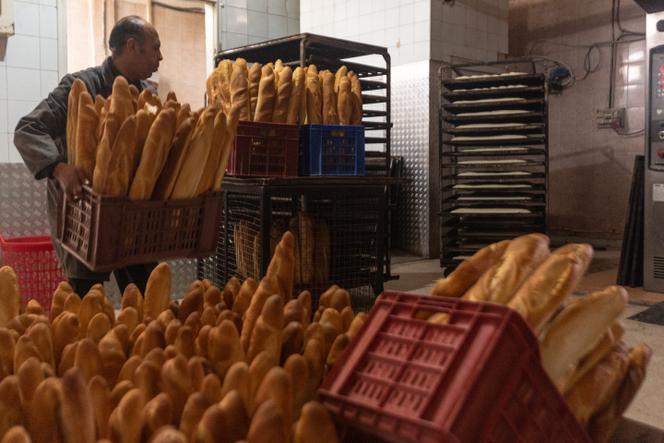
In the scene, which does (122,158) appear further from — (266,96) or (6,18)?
(6,18)

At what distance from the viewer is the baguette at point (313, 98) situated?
11.0 ft

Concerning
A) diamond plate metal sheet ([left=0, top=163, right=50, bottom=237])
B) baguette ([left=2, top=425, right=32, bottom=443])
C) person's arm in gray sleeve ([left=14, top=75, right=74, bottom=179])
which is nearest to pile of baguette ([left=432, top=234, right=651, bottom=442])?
baguette ([left=2, top=425, right=32, bottom=443])

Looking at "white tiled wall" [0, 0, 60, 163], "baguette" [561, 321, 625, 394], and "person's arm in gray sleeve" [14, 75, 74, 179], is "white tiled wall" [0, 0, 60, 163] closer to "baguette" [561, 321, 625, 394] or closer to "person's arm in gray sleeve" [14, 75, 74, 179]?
"person's arm in gray sleeve" [14, 75, 74, 179]

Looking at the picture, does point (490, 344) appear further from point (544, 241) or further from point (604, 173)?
point (604, 173)

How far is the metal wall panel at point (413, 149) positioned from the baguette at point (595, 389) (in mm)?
5110

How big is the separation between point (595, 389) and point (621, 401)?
0.07 metres

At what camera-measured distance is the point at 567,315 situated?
80 centimetres

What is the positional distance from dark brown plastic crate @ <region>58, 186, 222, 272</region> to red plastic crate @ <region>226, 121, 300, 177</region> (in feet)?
4.57

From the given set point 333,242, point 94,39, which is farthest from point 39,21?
point 94,39

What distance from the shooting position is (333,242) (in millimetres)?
3697

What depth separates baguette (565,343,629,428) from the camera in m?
0.83

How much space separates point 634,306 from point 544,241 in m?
3.62

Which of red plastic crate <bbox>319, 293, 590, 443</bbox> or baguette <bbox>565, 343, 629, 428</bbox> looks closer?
red plastic crate <bbox>319, 293, 590, 443</bbox>

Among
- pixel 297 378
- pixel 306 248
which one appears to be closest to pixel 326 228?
pixel 306 248
